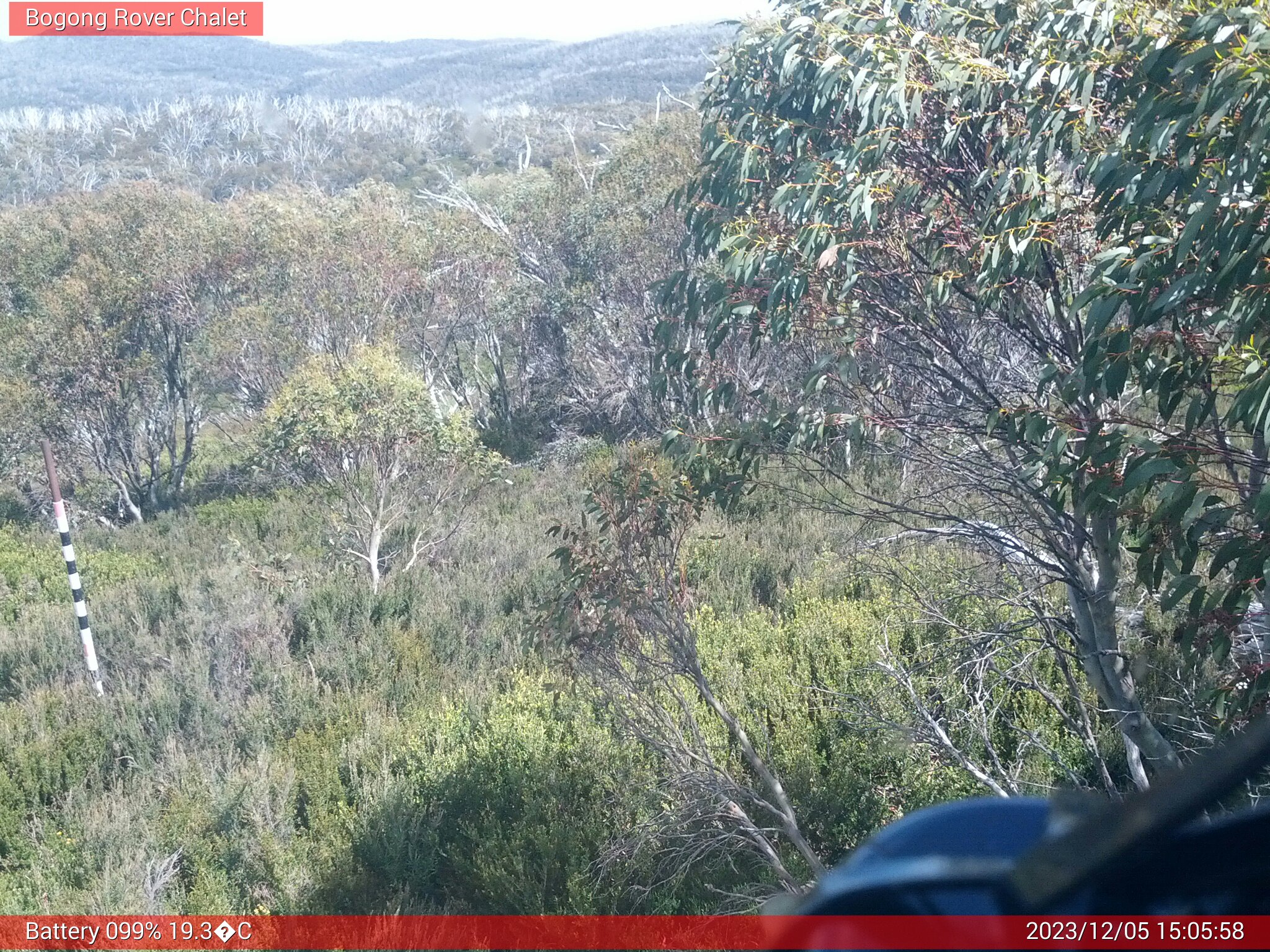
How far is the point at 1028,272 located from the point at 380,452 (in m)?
9.12

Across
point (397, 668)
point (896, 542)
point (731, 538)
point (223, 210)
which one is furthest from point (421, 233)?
point (896, 542)

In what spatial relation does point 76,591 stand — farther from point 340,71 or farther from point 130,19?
point 340,71

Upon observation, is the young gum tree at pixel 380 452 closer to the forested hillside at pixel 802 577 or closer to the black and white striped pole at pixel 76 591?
the forested hillside at pixel 802 577

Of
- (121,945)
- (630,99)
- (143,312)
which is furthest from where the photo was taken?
(630,99)

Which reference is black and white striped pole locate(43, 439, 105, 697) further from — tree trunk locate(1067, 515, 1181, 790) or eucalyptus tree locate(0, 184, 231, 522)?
eucalyptus tree locate(0, 184, 231, 522)

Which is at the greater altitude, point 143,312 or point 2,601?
point 143,312

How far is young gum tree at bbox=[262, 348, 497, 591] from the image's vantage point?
11.5 metres

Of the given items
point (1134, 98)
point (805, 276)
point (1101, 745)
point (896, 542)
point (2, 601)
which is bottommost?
point (2, 601)

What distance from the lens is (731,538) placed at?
34.1 feet

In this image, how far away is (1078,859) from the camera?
758 millimetres

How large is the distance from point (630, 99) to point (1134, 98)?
54.1 m

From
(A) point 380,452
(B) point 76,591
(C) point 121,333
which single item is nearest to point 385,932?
(B) point 76,591

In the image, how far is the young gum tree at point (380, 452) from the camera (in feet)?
37.6

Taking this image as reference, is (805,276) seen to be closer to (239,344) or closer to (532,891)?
(532,891)
